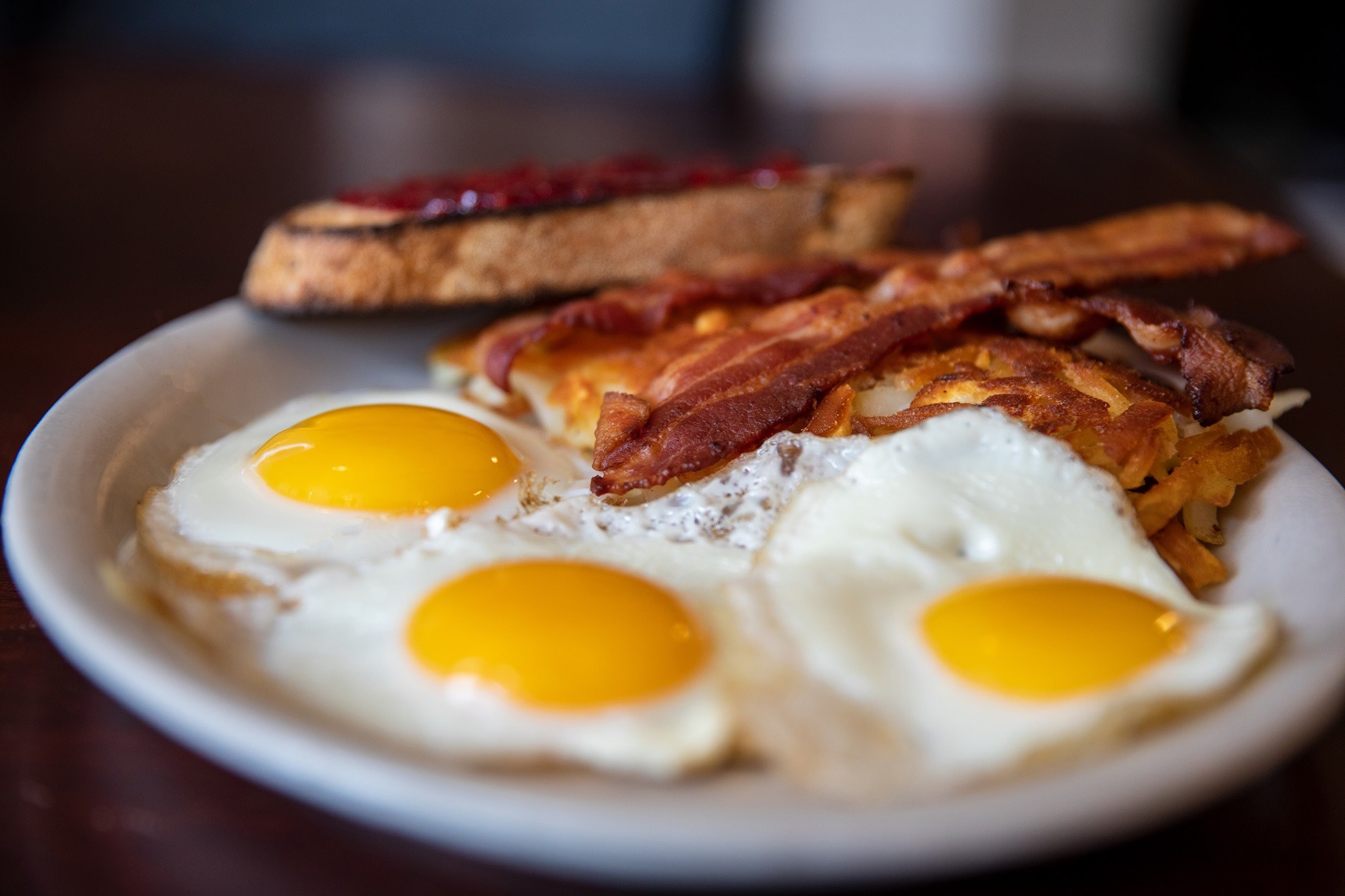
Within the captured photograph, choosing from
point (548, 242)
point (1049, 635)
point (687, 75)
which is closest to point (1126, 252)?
point (548, 242)

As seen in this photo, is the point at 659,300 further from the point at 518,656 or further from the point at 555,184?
the point at 518,656

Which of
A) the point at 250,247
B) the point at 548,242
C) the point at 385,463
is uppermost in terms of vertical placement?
the point at 548,242

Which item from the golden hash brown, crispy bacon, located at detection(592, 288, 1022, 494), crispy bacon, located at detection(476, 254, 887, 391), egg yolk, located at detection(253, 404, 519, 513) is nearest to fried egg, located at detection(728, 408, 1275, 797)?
the golden hash brown

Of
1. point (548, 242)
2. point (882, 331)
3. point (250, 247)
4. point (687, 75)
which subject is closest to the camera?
point (882, 331)

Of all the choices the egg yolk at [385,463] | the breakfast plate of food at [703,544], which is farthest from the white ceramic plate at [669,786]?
the egg yolk at [385,463]

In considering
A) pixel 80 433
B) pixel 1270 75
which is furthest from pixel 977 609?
pixel 1270 75

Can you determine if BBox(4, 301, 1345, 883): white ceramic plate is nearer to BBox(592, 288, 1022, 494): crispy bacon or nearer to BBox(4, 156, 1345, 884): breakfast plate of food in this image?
BBox(4, 156, 1345, 884): breakfast plate of food

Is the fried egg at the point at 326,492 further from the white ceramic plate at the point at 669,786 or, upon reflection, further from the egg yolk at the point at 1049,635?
the egg yolk at the point at 1049,635
